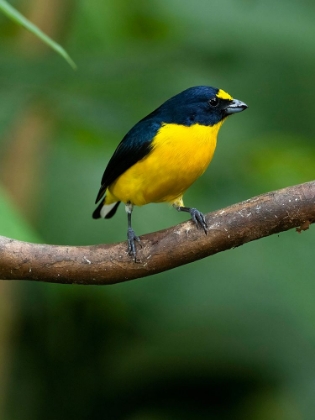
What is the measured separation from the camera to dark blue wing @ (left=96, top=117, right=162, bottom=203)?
9.72ft

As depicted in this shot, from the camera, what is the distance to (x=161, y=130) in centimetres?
301

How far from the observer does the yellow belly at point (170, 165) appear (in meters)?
2.89

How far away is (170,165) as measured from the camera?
2.89 meters

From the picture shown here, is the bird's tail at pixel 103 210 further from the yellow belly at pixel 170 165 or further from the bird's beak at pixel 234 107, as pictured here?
the bird's beak at pixel 234 107

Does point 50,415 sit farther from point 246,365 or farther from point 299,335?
point 299,335

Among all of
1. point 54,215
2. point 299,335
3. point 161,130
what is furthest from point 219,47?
point 299,335

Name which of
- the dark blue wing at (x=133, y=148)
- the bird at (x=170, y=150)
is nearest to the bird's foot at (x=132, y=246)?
the bird at (x=170, y=150)

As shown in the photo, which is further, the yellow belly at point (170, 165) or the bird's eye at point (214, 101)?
the bird's eye at point (214, 101)

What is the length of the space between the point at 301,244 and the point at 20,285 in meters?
1.34

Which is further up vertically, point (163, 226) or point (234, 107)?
point (234, 107)

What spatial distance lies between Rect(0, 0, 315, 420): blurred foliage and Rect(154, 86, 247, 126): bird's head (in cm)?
45

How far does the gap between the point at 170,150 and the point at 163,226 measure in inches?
24.2

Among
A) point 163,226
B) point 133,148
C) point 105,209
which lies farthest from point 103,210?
point 133,148

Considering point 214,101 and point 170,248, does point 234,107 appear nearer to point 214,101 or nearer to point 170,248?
point 214,101
